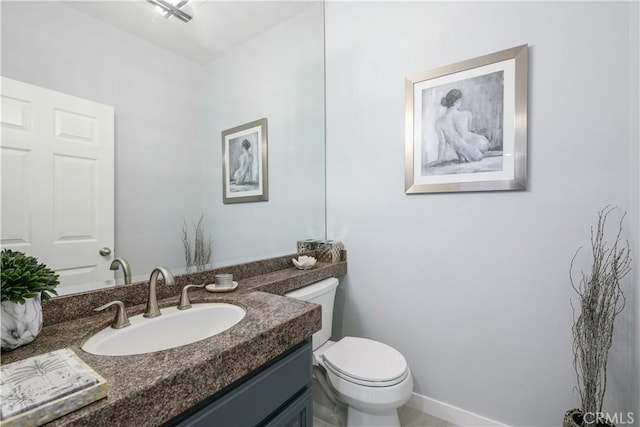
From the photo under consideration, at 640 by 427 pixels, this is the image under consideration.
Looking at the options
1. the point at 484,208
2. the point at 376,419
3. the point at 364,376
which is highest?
the point at 484,208

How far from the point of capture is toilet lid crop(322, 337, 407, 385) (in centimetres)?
126

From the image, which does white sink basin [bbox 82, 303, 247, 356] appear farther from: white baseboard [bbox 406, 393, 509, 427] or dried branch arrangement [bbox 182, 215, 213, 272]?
white baseboard [bbox 406, 393, 509, 427]

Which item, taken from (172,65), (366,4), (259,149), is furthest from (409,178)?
(172,65)

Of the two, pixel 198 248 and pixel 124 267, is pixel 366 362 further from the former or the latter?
pixel 124 267

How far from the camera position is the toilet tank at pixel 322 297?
59.6 inches

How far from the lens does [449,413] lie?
62.1 inches

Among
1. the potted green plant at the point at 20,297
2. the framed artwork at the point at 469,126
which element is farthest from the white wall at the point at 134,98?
the framed artwork at the point at 469,126

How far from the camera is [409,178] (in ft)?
5.42

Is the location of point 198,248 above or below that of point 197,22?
below

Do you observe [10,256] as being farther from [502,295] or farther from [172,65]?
[502,295]

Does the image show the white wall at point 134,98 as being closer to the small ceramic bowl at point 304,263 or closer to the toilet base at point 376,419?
the small ceramic bowl at point 304,263

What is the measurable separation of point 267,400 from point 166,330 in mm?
413

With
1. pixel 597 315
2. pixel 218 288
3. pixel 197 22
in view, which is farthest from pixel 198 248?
pixel 597 315

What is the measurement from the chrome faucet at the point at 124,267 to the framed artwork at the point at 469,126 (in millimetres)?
1393
